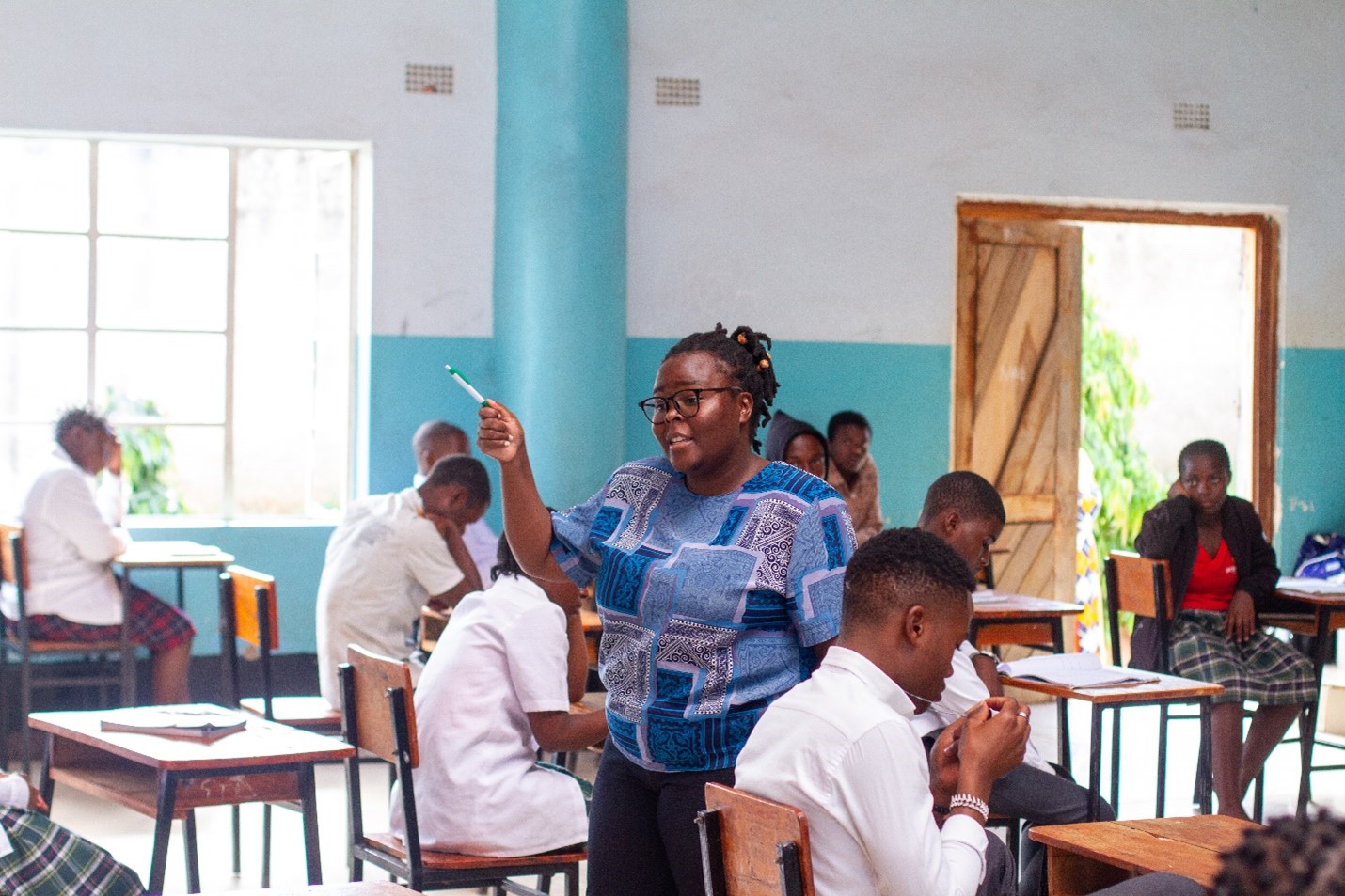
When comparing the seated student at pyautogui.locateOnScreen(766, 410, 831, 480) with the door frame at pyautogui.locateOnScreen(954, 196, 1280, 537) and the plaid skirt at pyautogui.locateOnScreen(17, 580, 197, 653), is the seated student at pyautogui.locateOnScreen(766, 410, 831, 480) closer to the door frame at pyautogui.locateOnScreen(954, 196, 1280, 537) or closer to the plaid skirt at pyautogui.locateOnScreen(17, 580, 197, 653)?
the door frame at pyautogui.locateOnScreen(954, 196, 1280, 537)

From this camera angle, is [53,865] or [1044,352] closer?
[53,865]

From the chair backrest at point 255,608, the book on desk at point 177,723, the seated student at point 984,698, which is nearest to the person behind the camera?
the book on desk at point 177,723

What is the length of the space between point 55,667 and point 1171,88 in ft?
18.2

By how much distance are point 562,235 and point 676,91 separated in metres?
0.88

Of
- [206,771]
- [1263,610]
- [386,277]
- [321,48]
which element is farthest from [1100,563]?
[206,771]

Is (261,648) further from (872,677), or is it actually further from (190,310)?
(190,310)

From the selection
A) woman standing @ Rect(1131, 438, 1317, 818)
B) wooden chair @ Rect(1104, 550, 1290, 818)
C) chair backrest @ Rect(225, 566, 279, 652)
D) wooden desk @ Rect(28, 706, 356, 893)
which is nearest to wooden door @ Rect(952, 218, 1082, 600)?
woman standing @ Rect(1131, 438, 1317, 818)

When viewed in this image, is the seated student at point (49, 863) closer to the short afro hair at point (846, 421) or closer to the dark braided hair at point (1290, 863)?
the dark braided hair at point (1290, 863)

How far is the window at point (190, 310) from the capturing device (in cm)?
648

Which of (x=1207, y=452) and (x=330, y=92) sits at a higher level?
(x=330, y=92)

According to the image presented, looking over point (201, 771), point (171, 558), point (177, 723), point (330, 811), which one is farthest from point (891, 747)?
point (171, 558)

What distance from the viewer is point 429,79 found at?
664 centimetres

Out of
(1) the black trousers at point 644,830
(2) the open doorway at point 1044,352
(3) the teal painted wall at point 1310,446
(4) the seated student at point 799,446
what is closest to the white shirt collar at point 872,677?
(1) the black trousers at point 644,830

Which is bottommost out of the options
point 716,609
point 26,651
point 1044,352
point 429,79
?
point 26,651
